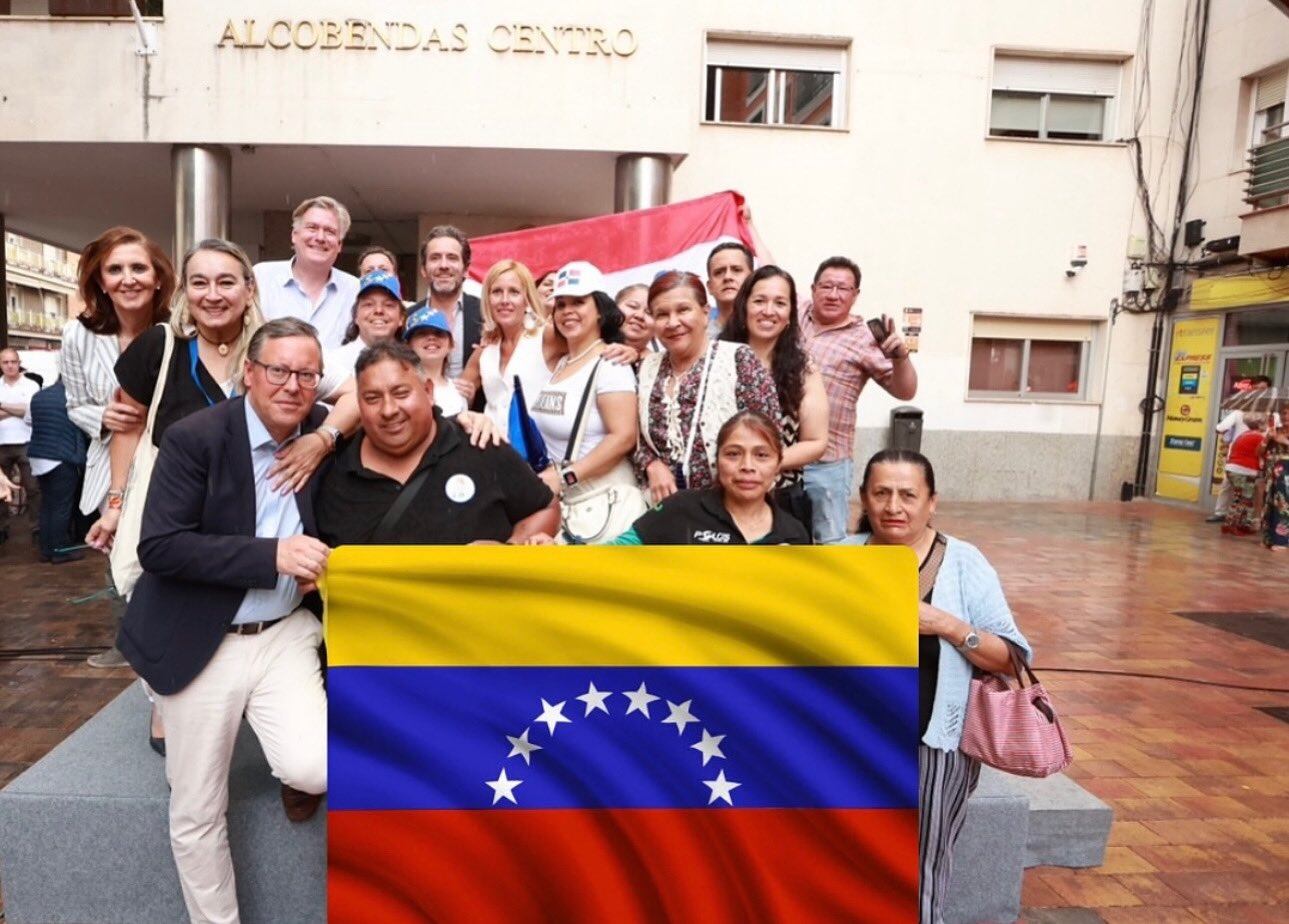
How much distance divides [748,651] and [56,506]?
774 cm

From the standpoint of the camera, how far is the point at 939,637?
92.0 inches

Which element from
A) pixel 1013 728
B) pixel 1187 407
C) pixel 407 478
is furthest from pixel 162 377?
pixel 1187 407

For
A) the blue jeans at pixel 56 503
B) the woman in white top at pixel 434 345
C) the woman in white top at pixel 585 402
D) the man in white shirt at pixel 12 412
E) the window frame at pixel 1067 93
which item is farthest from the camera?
the window frame at pixel 1067 93

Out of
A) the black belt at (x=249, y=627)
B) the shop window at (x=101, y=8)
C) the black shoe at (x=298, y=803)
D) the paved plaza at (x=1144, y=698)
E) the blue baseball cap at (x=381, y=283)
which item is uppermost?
the shop window at (x=101, y=8)

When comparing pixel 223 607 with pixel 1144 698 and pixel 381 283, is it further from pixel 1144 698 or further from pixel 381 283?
pixel 1144 698

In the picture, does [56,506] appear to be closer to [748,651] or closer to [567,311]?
[567,311]

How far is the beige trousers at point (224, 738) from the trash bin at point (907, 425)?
35.8 ft

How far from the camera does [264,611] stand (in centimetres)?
238

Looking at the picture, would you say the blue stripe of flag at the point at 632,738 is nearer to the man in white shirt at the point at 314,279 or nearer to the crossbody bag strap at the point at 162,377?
the crossbody bag strap at the point at 162,377

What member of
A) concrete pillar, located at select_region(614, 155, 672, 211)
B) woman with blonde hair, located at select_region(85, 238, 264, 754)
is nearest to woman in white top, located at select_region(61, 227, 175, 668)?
woman with blonde hair, located at select_region(85, 238, 264, 754)

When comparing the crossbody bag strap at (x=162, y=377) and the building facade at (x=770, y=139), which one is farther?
the building facade at (x=770, y=139)

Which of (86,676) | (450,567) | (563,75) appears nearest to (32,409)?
(86,676)

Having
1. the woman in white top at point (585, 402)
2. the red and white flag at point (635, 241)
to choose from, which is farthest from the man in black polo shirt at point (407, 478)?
the red and white flag at point (635, 241)

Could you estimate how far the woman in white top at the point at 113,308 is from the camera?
309 centimetres
